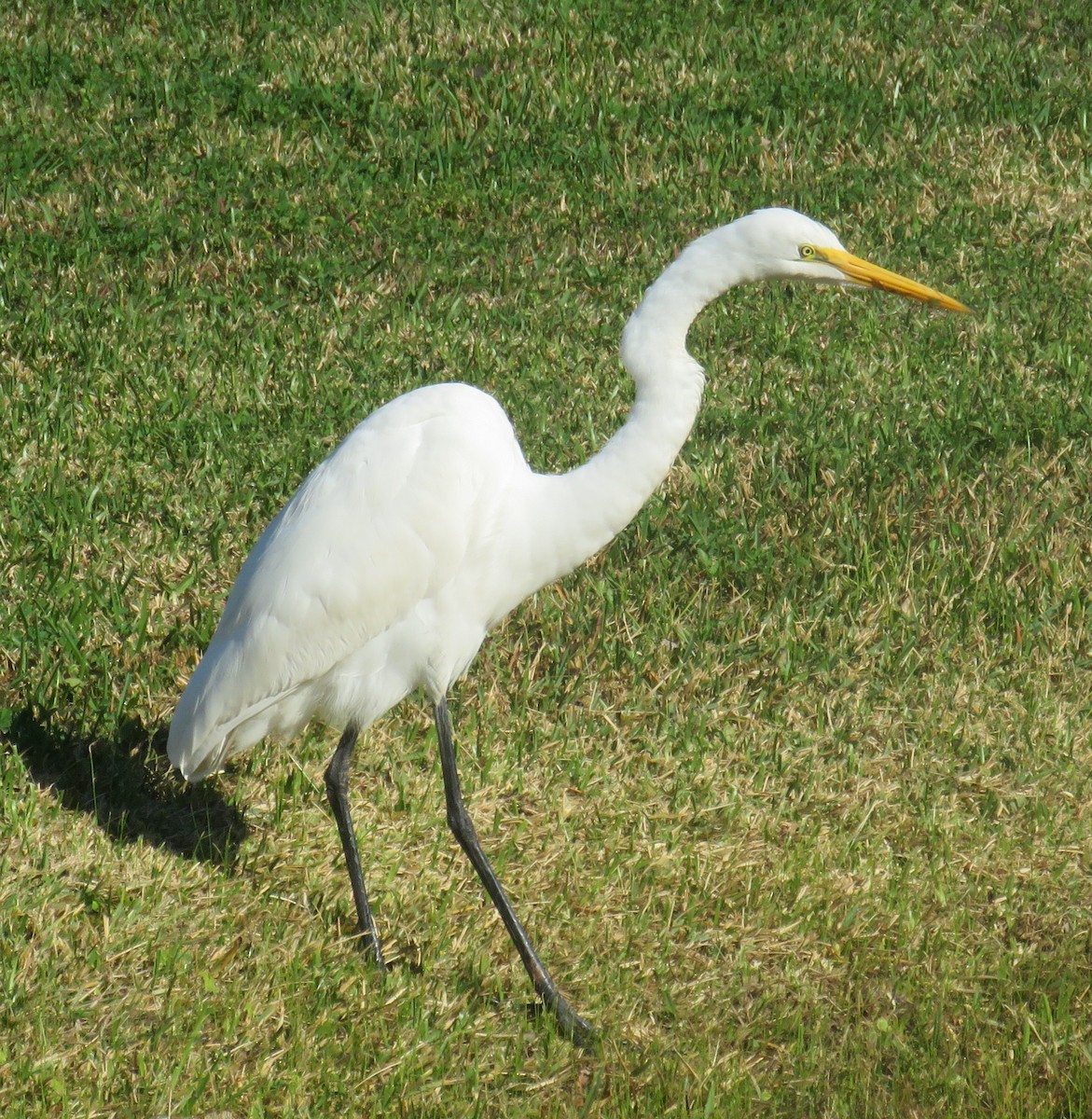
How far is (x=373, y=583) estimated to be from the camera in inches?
116

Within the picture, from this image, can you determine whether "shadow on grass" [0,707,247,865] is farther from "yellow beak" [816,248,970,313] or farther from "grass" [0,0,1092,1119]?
"yellow beak" [816,248,970,313]

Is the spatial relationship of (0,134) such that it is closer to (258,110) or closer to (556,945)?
(258,110)

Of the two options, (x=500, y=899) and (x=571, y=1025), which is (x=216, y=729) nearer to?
(x=500, y=899)

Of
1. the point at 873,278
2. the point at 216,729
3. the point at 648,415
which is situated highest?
the point at 873,278

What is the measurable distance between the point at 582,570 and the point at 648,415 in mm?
1290

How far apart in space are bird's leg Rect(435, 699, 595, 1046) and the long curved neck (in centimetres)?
45

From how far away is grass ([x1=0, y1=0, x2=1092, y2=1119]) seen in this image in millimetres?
2771

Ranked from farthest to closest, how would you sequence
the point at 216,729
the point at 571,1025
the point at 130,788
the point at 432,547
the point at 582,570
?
1. the point at 582,570
2. the point at 130,788
3. the point at 216,729
4. the point at 432,547
5. the point at 571,1025

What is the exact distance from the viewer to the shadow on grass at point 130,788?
10.6 ft

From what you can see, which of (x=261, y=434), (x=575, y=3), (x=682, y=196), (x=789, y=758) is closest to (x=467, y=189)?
(x=682, y=196)

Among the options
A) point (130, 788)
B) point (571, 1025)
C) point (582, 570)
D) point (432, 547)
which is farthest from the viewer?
point (582, 570)

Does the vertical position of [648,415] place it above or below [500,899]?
above

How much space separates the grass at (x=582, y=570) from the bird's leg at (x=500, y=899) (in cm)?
7

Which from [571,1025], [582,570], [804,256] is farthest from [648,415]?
[582,570]
